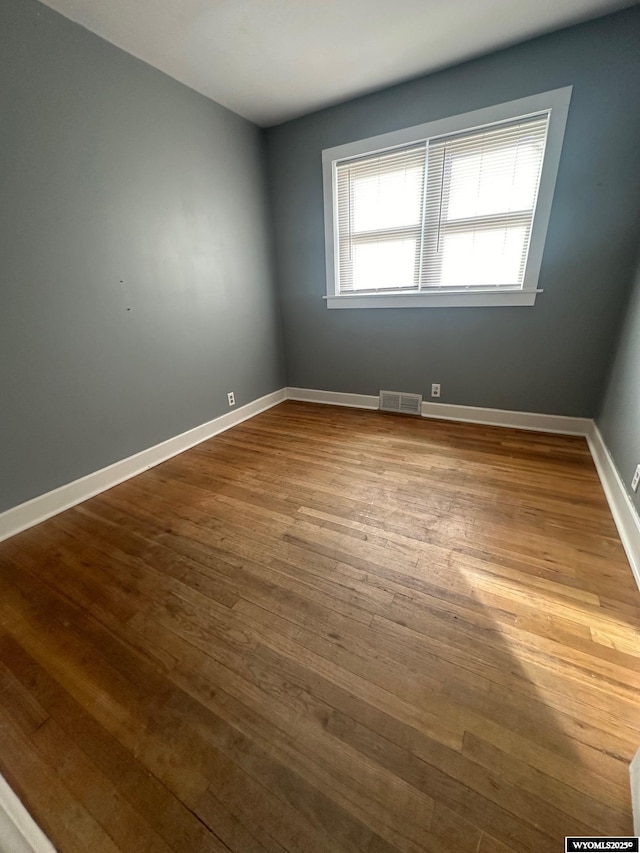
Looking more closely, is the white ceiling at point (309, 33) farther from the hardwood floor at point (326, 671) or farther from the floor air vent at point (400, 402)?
the hardwood floor at point (326, 671)

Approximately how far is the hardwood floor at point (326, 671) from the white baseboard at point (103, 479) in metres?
0.09

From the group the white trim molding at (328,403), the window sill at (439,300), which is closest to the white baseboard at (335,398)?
the white trim molding at (328,403)

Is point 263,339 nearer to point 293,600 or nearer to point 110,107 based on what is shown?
point 110,107

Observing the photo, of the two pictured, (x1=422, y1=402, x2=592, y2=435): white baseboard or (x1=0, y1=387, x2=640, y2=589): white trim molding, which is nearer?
(x1=0, y1=387, x2=640, y2=589): white trim molding

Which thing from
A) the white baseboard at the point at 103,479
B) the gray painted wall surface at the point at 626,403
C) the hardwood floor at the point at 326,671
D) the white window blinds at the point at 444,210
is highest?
the white window blinds at the point at 444,210

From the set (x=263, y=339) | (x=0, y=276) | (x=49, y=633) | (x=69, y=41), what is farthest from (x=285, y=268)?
(x=49, y=633)

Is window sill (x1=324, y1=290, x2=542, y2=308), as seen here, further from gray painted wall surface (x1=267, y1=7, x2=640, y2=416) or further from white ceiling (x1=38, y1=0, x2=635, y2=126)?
white ceiling (x1=38, y1=0, x2=635, y2=126)

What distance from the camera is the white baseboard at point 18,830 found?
0.78 m

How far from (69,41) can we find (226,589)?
9.86ft

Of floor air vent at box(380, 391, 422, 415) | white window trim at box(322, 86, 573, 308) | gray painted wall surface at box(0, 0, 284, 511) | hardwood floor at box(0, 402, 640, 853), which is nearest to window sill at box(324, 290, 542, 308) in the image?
white window trim at box(322, 86, 573, 308)

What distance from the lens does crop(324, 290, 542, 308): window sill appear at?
2658 mm

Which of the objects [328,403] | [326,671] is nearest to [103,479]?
[326,671]

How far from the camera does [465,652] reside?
1180mm

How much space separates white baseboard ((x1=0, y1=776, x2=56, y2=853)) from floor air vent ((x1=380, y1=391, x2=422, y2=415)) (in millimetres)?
3181
